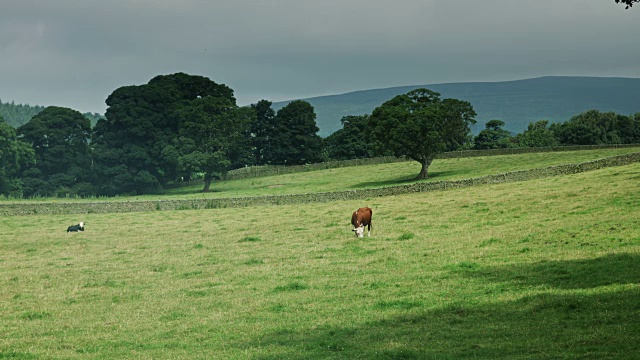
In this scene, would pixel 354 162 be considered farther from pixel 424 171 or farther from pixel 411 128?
pixel 411 128

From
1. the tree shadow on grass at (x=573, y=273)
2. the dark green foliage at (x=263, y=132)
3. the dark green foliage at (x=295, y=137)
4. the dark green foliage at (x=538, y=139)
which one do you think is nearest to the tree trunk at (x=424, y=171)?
the dark green foliage at (x=295, y=137)

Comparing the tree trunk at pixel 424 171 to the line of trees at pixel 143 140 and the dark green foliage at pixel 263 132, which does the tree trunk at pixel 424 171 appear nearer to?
the line of trees at pixel 143 140

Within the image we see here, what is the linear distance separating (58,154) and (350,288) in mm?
89666

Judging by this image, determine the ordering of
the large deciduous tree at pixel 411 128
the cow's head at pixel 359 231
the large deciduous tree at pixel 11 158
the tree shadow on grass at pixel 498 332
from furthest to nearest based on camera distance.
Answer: the large deciduous tree at pixel 11 158 → the large deciduous tree at pixel 411 128 → the cow's head at pixel 359 231 → the tree shadow on grass at pixel 498 332

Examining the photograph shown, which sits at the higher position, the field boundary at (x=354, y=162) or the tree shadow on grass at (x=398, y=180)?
the field boundary at (x=354, y=162)

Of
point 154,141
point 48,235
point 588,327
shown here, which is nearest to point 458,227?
point 588,327

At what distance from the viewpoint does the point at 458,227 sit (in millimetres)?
36312

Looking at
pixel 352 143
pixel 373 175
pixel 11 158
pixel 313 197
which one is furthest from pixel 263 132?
pixel 313 197

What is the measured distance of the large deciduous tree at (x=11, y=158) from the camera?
308ft

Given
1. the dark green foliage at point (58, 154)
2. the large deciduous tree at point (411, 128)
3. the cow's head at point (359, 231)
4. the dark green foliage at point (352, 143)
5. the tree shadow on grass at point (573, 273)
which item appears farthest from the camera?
the dark green foliage at point (352, 143)

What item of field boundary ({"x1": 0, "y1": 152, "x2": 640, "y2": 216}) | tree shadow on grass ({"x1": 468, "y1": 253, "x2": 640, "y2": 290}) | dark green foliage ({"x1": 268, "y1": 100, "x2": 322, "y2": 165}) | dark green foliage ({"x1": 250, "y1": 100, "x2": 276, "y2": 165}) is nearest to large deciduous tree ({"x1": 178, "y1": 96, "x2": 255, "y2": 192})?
dark green foliage ({"x1": 268, "y1": 100, "x2": 322, "y2": 165})

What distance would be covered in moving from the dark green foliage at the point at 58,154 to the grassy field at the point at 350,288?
58.3 metres

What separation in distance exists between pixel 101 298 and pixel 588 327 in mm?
15752

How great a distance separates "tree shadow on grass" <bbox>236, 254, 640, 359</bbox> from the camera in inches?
504
